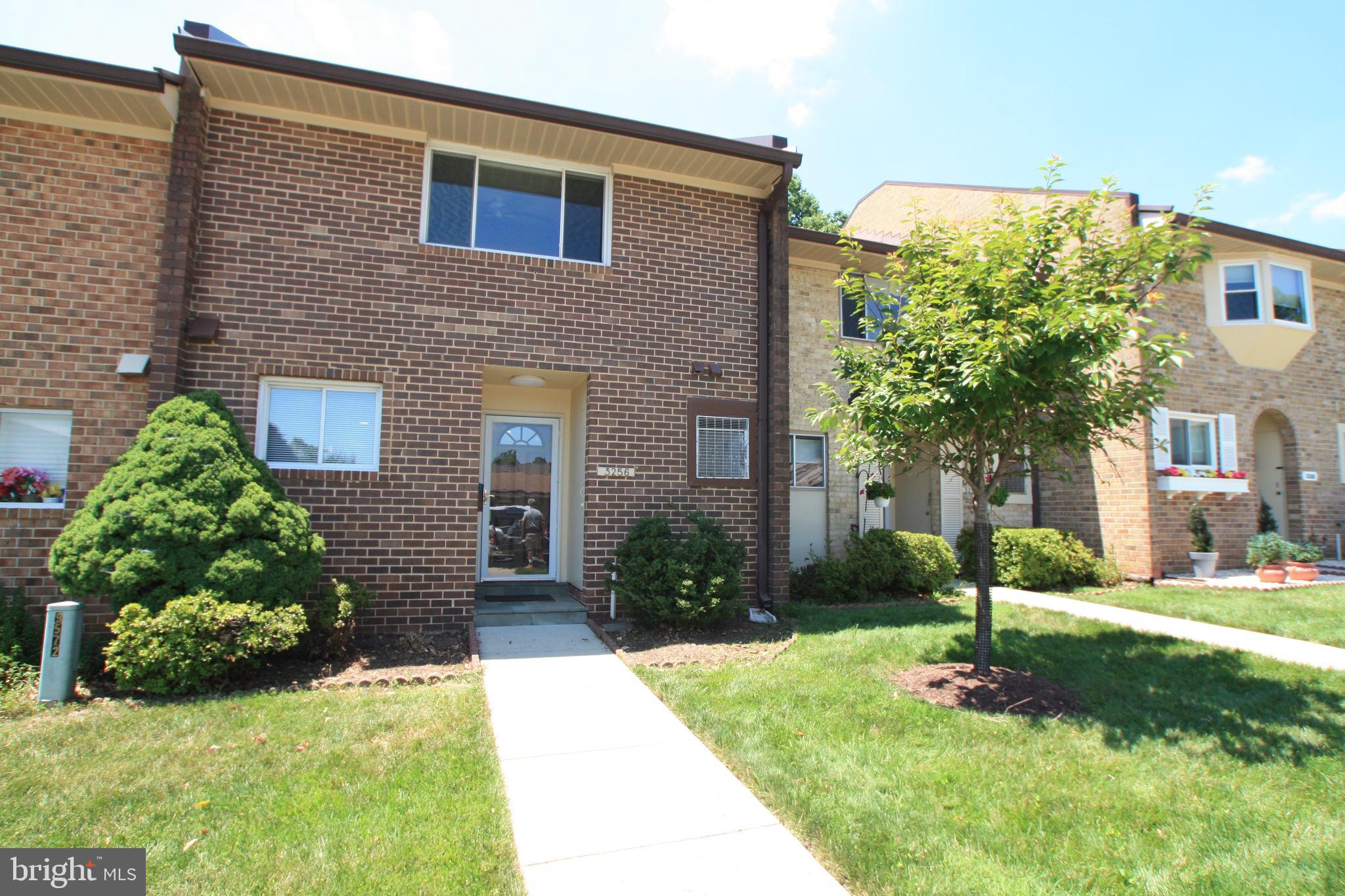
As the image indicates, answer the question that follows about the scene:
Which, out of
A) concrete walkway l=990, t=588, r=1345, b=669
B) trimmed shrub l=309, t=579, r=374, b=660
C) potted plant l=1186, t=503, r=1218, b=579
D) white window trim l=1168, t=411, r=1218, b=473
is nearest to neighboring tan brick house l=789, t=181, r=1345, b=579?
white window trim l=1168, t=411, r=1218, b=473

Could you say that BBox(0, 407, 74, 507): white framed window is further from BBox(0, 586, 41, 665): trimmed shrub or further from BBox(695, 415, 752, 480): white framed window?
BBox(695, 415, 752, 480): white framed window

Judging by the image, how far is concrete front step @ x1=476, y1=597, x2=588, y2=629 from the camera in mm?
7707

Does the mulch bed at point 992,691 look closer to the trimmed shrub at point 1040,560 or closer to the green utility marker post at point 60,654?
the trimmed shrub at point 1040,560

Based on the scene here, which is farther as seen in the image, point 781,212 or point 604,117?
point 781,212

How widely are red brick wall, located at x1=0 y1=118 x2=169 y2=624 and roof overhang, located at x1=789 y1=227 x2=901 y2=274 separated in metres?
8.19

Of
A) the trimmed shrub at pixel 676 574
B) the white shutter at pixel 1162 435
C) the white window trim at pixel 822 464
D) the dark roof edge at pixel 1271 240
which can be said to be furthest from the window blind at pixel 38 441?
the dark roof edge at pixel 1271 240

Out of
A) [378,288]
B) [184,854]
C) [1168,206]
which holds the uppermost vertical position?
[1168,206]

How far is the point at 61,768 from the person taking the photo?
396cm

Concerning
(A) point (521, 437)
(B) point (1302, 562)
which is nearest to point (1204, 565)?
(B) point (1302, 562)

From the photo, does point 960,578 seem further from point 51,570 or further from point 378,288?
point 51,570

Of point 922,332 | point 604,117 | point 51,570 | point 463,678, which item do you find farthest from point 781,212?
point 51,570

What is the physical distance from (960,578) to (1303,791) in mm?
8150

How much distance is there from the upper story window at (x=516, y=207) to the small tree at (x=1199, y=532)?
1090 centimetres

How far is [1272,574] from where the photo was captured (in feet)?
34.7
